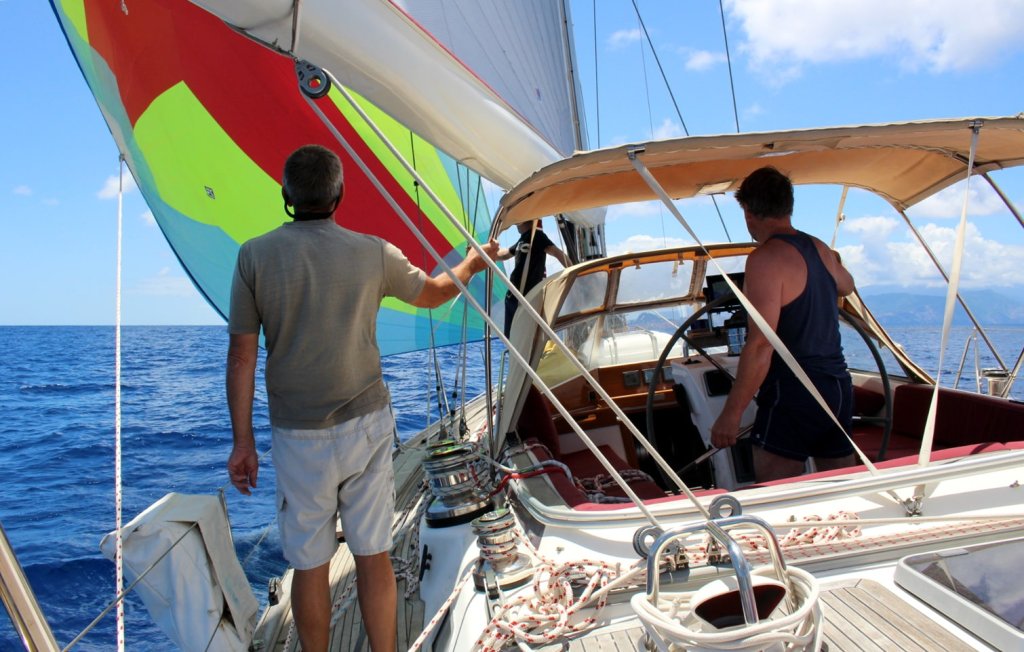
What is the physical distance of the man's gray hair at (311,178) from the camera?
1.78 m

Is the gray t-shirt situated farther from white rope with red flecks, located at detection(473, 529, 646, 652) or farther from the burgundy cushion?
the burgundy cushion

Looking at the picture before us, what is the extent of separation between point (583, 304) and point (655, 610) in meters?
2.58

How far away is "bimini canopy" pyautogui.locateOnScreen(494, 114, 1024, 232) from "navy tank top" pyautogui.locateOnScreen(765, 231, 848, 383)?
0.39m

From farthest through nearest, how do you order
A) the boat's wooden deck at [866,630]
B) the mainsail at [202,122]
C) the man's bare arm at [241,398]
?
the mainsail at [202,122] < the man's bare arm at [241,398] < the boat's wooden deck at [866,630]

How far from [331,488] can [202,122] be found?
3.37 meters

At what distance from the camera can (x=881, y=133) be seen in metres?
1.93

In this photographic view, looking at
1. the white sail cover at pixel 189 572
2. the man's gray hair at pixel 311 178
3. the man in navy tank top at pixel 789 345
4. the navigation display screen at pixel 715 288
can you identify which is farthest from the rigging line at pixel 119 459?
the navigation display screen at pixel 715 288

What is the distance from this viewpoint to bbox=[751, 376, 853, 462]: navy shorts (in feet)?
7.72

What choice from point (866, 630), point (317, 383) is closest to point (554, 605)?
point (866, 630)

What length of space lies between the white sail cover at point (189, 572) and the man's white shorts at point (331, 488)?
8.7 inches

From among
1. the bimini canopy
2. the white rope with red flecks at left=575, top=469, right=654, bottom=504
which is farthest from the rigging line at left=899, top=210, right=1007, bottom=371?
the white rope with red flecks at left=575, top=469, right=654, bottom=504

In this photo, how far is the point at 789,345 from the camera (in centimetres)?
234

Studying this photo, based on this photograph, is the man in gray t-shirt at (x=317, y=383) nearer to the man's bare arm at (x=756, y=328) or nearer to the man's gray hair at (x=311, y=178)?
the man's gray hair at (x=311, y=178)

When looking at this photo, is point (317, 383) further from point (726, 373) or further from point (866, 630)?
point (726, 373)
